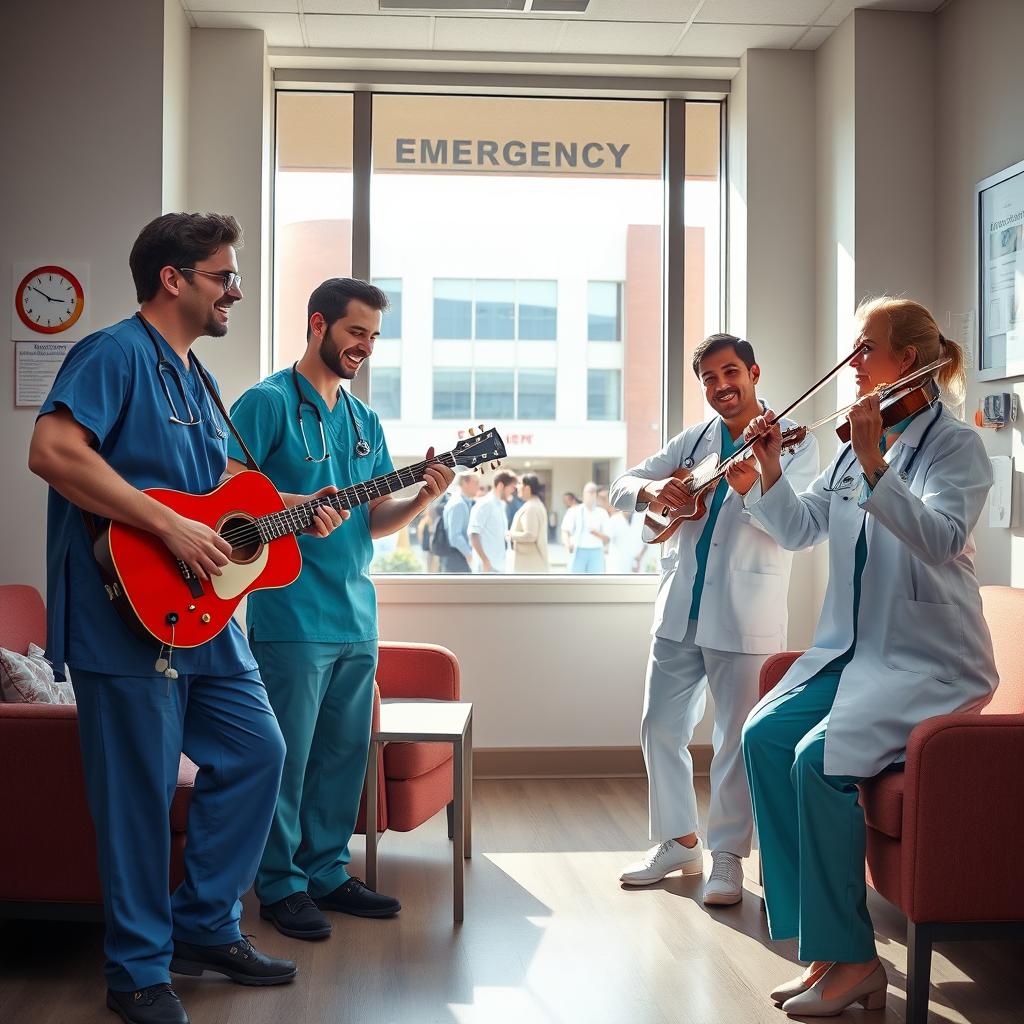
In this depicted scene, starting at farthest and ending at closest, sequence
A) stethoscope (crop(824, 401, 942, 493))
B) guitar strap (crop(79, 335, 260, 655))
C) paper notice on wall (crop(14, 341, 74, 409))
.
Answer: paper notice on wall (crop(14, 341, 74, 409)), stethoscope (crop(824, 401, 942, 493)), guitar strap (crop(79, 335, 260, 655))

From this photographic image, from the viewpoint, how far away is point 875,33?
12.9ft

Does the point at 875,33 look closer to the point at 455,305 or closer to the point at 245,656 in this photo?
the point at 455,305

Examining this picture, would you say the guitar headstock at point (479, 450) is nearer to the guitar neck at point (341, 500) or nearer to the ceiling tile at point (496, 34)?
the guitar neck at point (341, 500)

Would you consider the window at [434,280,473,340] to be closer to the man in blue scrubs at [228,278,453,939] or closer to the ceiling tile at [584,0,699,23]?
the ceiling tile at [584,0,699,23]

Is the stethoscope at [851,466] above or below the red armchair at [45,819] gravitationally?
above

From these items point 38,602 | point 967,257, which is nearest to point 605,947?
point 38,602

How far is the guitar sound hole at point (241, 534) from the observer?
7.70 feet

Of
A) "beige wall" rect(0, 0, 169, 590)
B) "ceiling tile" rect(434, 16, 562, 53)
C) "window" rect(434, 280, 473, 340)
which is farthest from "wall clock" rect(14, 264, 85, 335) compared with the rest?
"ceiling tile" rect(434, 16, 562, 53)

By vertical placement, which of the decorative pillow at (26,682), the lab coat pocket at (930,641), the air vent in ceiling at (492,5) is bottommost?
the decorative pillow at (26,682)

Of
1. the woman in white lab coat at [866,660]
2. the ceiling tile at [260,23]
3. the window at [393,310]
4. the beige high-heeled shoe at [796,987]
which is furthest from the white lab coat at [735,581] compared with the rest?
the ceiling tile at [260,23]

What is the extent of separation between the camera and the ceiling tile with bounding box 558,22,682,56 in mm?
4051

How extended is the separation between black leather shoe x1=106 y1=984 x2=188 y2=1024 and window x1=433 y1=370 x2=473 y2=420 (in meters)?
2.60

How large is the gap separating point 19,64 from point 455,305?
1.71m

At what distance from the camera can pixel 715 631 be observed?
310 centimetres
